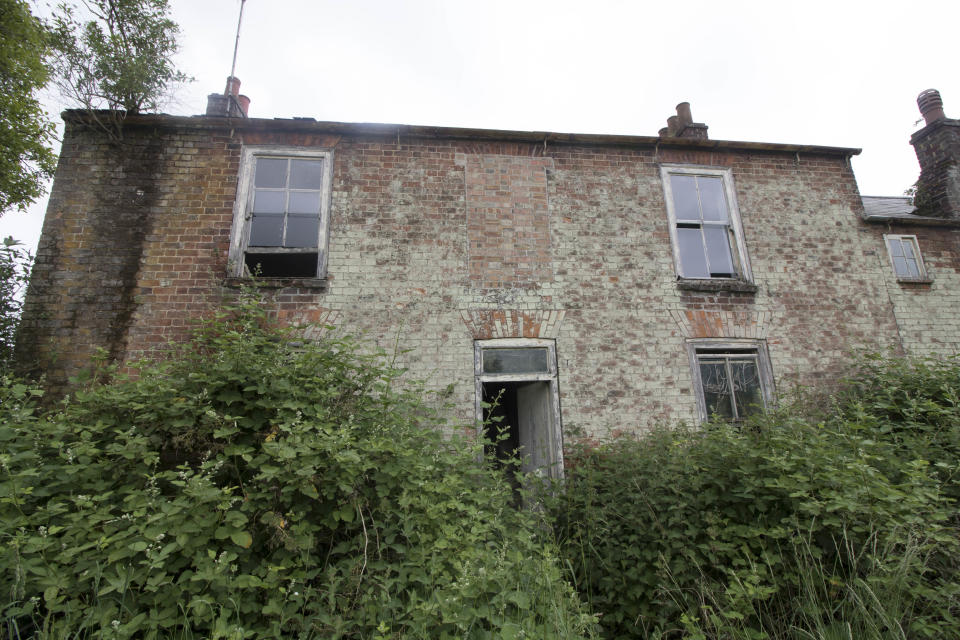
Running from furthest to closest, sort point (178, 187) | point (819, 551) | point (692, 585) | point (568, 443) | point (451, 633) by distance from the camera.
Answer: point (178, 187) → point (568, 443) → point (692, 585) → point (819, 551) → point (451, 633)

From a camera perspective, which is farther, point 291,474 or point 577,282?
point 577,282

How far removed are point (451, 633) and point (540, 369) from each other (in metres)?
3.85

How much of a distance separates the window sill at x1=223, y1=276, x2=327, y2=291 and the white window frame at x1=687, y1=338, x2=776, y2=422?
17.3 ft

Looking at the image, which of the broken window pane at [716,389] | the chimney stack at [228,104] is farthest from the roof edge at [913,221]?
the chimney stack at [228,104]

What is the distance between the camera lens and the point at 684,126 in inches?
316

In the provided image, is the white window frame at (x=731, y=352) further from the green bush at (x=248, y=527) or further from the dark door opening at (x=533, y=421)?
the green bush at (x=248, y=527)

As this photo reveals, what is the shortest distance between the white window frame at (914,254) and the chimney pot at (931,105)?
10.4 ft

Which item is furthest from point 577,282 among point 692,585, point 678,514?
point 692,585

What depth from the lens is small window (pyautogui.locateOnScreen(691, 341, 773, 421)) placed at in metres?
6.34

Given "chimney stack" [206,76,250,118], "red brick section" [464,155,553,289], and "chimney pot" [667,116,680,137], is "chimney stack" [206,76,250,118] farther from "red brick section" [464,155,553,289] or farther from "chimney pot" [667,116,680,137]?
"chimney pot" [667,116,680,137]

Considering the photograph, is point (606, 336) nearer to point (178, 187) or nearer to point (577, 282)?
point (577, 282)

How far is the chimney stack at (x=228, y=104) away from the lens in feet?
23.8

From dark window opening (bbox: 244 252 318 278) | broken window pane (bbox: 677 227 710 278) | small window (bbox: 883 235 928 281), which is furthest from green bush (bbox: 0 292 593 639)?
small window (bbox: 883 235 928 281)

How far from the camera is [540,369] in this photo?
6145mm
